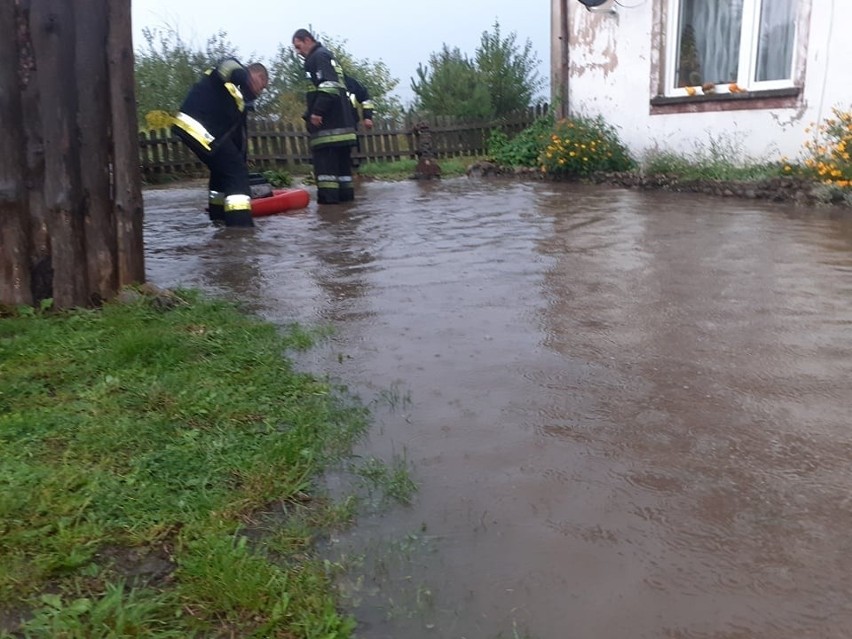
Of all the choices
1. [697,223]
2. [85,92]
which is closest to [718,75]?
[697,223]

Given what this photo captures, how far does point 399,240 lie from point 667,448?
193 inches

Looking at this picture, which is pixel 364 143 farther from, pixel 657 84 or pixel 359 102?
pixel 657 84

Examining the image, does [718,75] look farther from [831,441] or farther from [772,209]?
[831,441]

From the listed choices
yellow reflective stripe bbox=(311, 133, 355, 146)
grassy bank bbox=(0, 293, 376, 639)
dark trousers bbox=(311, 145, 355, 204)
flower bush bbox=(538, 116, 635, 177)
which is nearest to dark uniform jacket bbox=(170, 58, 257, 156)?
yellow reflective stripe bbox=(311, 133, 355, 146)

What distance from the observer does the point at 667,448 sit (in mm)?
3043

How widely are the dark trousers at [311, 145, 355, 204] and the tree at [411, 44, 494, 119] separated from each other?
7.32m

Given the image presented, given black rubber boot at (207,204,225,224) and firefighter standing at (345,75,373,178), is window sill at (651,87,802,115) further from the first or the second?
black rubber boot at (207,204,225,224)

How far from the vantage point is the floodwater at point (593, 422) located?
7.23ft

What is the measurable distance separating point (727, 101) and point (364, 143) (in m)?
7.78

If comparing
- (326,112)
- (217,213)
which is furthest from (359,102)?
(217,213)

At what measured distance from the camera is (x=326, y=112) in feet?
32.1

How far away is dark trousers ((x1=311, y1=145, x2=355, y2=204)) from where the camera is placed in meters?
10.2

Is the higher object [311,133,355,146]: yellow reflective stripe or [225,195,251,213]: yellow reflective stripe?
[311,133,355,146]: yellow reflective stripe

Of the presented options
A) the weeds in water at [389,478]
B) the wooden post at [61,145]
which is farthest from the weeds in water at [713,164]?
the weeds in water at [389,478]
